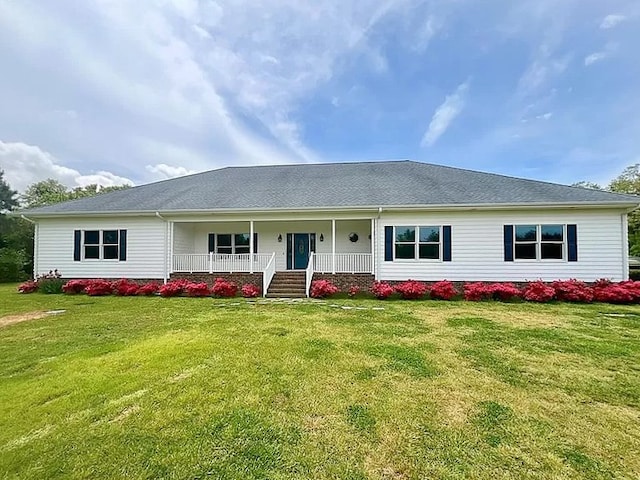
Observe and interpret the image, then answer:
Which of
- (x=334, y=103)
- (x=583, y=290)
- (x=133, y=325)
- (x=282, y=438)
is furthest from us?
(x=334, y=103)

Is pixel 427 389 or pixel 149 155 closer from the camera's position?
pixel 427 389

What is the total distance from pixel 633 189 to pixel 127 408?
104 feet

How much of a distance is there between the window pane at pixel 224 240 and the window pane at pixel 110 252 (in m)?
4.21

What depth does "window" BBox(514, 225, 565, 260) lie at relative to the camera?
11.7 m

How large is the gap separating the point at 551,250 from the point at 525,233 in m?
1.04

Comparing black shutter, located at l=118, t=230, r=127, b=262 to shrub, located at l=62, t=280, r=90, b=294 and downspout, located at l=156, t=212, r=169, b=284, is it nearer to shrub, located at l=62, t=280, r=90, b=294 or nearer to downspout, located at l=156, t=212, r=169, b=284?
shrub, located at l=62, t=280, r=90, b=294

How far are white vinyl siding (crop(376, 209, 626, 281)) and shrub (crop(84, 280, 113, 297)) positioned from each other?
34.5ft

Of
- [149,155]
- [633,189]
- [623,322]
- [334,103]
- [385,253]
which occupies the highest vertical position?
[334,103]

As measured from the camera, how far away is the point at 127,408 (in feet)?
11.2

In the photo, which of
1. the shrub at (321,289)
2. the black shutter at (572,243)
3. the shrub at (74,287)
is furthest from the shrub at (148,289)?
the black shutter at (572,243)

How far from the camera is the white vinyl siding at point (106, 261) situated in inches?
542

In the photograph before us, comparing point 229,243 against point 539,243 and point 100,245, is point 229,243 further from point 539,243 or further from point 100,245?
point 539,243

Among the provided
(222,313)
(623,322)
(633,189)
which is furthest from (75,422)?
(633,189)

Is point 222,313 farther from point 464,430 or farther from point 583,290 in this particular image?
point 583,290
